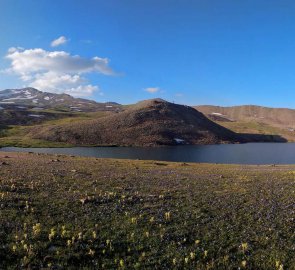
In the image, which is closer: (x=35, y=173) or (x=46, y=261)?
(x=46, y=261)

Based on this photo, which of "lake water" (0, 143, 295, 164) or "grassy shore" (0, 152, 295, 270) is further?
"lake water" (0, 143, 295, 164)

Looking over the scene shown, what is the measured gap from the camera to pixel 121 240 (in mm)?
19422

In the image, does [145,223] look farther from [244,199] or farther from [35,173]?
[35,173]

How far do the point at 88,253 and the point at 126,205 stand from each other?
9.55 meters

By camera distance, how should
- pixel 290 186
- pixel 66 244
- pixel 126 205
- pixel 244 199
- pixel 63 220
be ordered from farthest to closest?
pixel 290 186 → pixel 244 199 → pixel 126 205 → pixel 63 220 → pixel 66 244

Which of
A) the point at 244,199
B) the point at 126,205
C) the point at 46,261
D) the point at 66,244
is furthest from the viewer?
the point at 244,199

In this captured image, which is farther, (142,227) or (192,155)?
(192,155)

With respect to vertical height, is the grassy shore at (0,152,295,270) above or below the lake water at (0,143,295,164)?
below

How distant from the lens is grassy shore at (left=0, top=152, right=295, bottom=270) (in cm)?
1723

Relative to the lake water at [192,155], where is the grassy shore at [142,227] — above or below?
below

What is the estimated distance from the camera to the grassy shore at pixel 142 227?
17234 millimetres

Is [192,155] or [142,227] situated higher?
[192,155]

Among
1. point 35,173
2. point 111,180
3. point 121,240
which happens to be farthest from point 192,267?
point 35,173

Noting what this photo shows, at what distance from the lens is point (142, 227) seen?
21.6m
